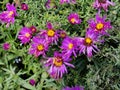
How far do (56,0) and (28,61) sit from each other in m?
0.48

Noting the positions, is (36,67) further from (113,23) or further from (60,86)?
(113,23)

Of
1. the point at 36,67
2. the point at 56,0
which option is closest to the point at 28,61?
the point at 36,67

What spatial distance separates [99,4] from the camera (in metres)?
2.19

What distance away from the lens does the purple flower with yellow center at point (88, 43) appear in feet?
6.62

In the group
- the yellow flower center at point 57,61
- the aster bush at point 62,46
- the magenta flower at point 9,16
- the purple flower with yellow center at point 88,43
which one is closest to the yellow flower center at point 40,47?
the aster bush at point 62,46

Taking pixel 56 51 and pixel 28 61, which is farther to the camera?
pixel 28 61

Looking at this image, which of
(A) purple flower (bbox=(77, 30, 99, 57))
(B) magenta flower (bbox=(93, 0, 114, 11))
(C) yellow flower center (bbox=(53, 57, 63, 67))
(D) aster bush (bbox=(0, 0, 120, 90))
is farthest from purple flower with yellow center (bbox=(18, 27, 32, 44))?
(B) magenta flower (bbox=(93, 0, 114, 11))

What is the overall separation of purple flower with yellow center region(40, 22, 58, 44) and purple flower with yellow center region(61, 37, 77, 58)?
0.06 m

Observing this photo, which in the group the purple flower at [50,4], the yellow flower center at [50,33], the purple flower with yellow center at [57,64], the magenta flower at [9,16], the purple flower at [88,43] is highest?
the purple flower at [50,4]

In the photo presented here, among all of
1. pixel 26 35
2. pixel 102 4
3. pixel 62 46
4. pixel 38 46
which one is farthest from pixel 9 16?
pixel 102 4

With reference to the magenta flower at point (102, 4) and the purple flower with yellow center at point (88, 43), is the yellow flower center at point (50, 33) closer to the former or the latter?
the purple flower with yellow center at point (88, 43)

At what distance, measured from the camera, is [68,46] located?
80.5 inches

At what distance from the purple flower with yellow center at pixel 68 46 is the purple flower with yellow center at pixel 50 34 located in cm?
6

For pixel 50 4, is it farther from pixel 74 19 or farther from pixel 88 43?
pixel 88 43
